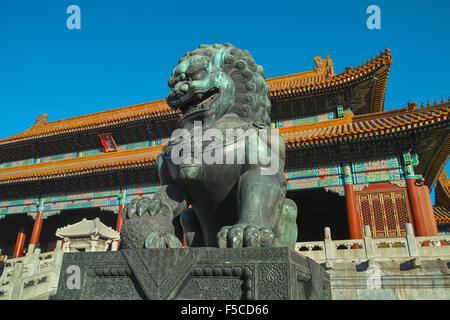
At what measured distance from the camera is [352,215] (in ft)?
30.2

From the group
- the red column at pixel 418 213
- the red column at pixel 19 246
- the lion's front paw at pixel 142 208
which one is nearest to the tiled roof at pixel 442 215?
the red column at pixel 418 213

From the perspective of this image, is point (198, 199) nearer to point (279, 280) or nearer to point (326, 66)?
point (279, 280)

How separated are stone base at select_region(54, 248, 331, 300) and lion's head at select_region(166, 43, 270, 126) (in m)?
1.01

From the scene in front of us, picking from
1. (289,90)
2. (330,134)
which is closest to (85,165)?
(289,90)

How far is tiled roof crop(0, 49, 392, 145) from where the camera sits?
10.6 m

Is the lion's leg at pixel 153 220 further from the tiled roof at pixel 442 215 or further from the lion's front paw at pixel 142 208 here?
the tiled roof at pixel 442 215

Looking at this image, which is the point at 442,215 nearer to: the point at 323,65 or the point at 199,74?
the point at 323,65

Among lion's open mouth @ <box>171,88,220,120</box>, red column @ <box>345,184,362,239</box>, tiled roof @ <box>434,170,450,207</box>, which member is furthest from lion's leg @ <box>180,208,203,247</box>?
tiled roof @ <box>434,170,450,207</box>

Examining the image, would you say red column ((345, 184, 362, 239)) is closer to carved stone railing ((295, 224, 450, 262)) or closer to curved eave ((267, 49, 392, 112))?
carved stone railing ((295, 224, 450, 262))

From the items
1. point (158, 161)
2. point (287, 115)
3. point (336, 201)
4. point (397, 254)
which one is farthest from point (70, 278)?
point (336, 201)

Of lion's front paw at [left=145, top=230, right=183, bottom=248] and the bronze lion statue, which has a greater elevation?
the bronze lion statue

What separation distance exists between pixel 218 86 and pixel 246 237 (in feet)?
3.61

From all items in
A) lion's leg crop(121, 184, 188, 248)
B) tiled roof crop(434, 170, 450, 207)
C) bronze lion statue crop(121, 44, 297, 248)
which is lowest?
lion's leg crop(121, 184, 188, 248)

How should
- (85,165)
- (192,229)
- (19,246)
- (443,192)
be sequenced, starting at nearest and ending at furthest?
(192,229)
(85,165)
(19,246)
(443,192)
